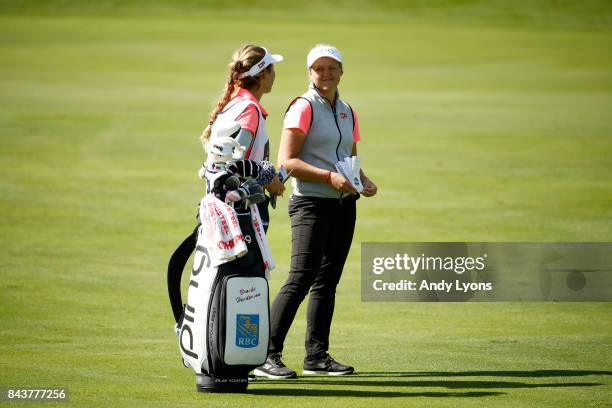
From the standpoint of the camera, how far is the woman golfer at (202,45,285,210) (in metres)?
6.23

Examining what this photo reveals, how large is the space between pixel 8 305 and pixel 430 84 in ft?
68.4

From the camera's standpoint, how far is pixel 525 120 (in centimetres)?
2303

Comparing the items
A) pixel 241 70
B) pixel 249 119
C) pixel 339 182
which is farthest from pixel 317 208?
pixel 241 70

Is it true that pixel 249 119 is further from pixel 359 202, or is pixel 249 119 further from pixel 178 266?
pixel 359 202

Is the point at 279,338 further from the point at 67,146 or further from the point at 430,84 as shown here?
the point at 430,84

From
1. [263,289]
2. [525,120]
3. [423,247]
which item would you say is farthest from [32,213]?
[525,120]

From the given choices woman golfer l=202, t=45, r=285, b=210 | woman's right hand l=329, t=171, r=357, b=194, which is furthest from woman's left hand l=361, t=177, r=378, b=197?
woman golfer l=202, t=45, r=285, b=210

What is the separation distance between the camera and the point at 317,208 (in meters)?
6.79

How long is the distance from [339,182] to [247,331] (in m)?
1.07

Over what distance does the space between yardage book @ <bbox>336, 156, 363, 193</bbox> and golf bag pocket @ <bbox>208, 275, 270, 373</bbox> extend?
3.06ft

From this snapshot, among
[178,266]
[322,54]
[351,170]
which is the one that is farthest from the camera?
[322,54]

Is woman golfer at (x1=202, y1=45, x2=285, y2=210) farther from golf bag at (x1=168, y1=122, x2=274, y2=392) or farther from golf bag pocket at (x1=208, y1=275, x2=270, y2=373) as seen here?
golf bag pocket at (x1=208, y1=275, x2=270, y2=373)

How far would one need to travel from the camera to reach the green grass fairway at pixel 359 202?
6691 mm

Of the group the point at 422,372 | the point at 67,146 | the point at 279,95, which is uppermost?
the point at 279,95
